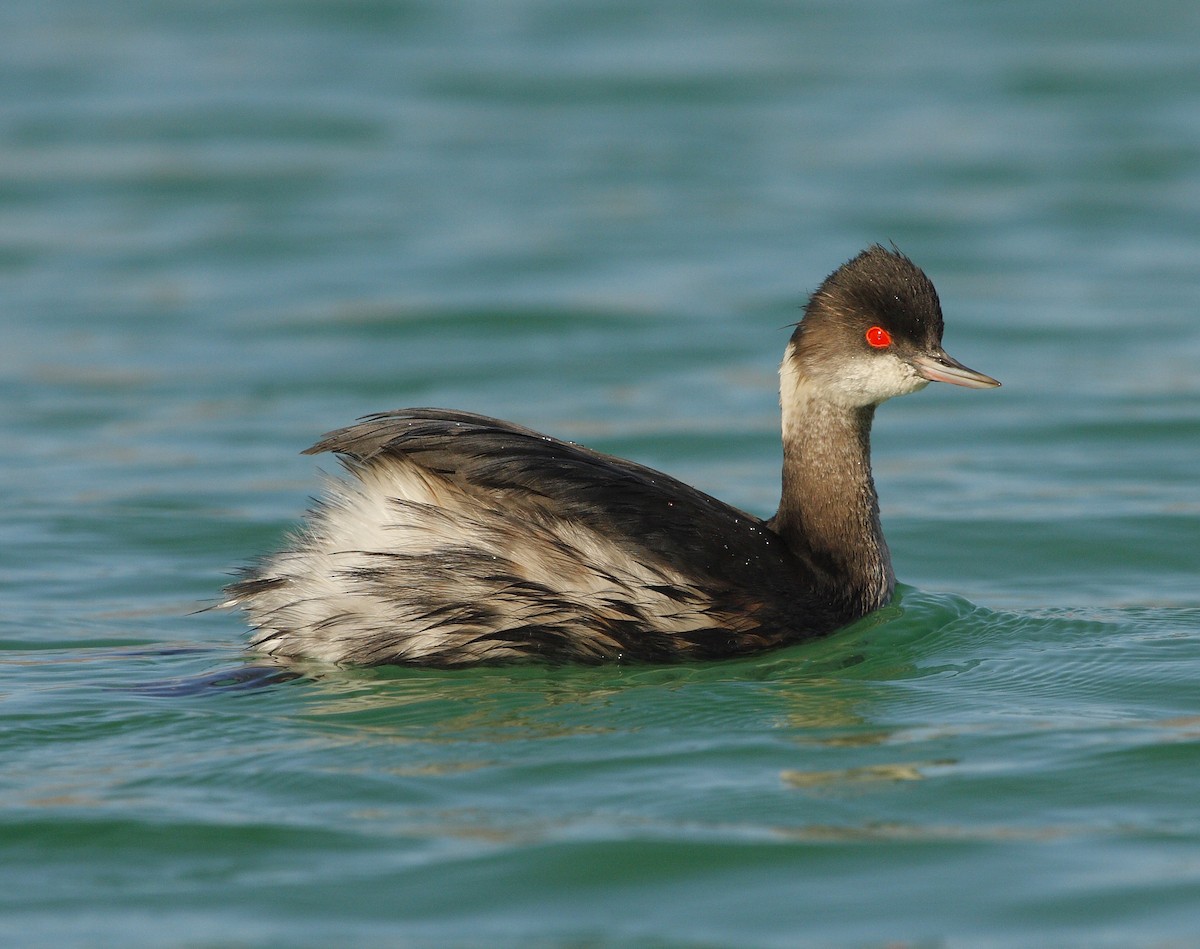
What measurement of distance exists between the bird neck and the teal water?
0.28 meters

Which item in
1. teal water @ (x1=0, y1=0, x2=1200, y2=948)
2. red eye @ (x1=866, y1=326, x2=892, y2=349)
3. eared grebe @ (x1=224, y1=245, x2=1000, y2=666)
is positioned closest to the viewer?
teal water @ (x1=0, y1=0, x2=1200, y2=948)

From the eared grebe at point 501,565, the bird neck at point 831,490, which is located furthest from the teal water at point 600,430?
the bird neck at point 831,490

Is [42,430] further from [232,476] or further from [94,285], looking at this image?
[94,285]

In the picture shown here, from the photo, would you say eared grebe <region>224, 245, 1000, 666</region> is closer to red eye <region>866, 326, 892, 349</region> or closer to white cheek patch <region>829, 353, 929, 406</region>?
white cheek patch <region>829, 353, 929, 406</region>

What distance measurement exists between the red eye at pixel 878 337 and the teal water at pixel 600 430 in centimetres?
102

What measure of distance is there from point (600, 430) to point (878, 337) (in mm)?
3752

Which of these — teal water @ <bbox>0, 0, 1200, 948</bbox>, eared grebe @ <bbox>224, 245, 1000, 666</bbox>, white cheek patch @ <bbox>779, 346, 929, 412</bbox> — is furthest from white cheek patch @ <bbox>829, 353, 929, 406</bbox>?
teal water @ <bbox>0, 0, 1200, 948</bbox>

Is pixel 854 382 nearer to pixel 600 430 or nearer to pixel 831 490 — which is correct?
pixel 831 490

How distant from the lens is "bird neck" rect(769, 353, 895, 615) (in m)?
7.16

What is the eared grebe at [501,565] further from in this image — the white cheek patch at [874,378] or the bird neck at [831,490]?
the white cheek patch at [874,378]

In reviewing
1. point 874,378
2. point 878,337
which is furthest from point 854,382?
point 878,337

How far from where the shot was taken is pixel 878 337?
7062 mm

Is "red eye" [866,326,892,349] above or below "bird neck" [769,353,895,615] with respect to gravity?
above

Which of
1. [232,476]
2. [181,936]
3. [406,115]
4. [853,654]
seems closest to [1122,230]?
[406,115]
